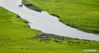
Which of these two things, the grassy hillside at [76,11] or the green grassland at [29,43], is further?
the grassy hillside at [76,11]

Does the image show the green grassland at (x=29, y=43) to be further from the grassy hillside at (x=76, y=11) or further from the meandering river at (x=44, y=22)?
the grassy hillside at (x=76, y=11)

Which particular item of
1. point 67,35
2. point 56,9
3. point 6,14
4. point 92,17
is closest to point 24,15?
point 6,14

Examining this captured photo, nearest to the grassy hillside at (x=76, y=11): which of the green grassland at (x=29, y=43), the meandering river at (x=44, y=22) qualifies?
the meandering river at (x=44, y=22)

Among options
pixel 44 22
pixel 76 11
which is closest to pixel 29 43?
pixel 44 22

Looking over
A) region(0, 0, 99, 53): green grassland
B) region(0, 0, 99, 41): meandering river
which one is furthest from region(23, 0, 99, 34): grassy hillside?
region(0, 0, 99, 53): green grassland

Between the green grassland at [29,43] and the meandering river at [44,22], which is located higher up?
the meandering river at [44,22]

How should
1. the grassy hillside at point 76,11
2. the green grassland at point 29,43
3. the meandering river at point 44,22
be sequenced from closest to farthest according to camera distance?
the green grassland at point 29,43, the meandering river at point 44,22, the grassy hillside at point 76,11

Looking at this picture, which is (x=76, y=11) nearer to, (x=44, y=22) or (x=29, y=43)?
(x=44, y=22)
